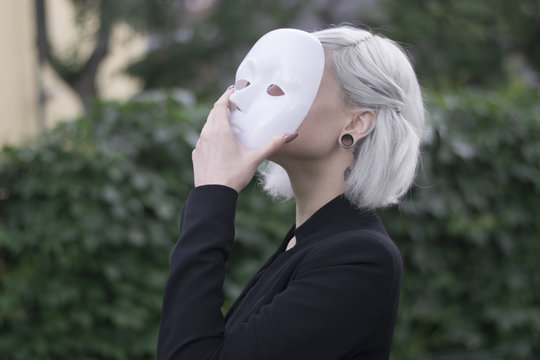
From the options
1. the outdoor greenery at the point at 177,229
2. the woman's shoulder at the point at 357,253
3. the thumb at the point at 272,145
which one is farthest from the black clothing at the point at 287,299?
the outdoor greenery at the point at 177,229

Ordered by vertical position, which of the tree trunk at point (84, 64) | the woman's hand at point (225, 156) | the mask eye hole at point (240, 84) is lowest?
the tree trunk at point (84, 64)

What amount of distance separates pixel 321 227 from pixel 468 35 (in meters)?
8.23

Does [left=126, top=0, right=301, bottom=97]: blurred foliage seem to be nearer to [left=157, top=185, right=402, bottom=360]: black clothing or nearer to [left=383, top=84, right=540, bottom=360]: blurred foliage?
[left=383, top=84, right=540, bottom=360]: blurred foliage

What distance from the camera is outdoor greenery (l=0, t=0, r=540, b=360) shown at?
3.48 metres

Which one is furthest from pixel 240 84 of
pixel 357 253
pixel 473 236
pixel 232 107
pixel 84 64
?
pixel 84 64

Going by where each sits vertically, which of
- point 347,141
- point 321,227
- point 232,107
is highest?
point 232,107

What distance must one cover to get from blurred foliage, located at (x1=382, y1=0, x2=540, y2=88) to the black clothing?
Result: 7641 mm

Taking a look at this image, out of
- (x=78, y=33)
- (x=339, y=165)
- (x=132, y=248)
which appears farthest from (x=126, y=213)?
(x=78, y=33)

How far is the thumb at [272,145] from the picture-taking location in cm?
144

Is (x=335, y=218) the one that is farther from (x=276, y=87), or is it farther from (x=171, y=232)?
(x=171, y=232)

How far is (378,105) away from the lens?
5.13 ft

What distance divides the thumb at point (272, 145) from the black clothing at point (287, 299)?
0.35 feet

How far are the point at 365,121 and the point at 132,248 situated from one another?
7.91 ft

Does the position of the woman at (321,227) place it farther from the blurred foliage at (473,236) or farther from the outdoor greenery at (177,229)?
the blurred foliage at (473,236)
